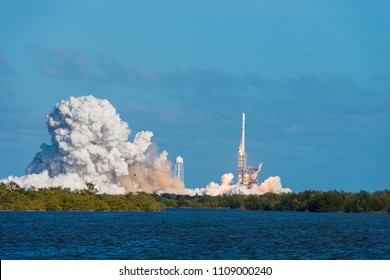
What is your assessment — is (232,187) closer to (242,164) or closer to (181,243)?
(242,164)

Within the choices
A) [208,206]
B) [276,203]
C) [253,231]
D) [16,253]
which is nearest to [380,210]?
[276,203]

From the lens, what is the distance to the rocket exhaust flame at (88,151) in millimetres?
144875

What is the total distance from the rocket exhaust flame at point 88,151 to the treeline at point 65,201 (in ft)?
42.0

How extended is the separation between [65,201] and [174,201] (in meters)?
54.1

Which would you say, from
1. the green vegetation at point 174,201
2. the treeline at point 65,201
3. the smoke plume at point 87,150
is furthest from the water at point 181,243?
the smoke plume at point 87,150

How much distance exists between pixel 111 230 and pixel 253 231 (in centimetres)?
1199

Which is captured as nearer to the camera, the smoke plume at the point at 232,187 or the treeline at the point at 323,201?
the treeline at the point at 323,201

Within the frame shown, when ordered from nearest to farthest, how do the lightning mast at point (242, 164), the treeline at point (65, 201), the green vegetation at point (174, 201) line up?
1. the treeline at point (65, 201)
2. the green vegetation at point (174, 201)
3. the lightning mast at point (242, 164)

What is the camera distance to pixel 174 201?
173 metres

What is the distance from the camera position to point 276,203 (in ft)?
518

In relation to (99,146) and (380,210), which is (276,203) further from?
(99,146)

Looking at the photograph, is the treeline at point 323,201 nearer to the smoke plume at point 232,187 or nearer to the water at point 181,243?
the smoke plume at point 232,187

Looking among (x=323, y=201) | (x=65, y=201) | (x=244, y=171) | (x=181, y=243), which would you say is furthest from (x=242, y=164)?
(x=181, y=243)
